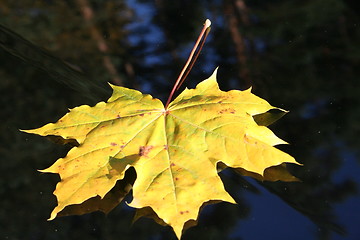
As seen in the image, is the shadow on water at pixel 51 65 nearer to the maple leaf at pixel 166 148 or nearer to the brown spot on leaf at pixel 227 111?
the maple leaf at pixel 166 148

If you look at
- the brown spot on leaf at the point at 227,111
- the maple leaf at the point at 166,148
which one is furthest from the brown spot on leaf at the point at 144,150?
the brown spot on leaf at the point at 227,111

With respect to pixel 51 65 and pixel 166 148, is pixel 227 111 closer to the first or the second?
pixel 166 148

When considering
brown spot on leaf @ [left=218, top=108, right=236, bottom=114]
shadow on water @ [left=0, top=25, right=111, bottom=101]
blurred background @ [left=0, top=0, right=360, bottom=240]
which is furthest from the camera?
shadow on water @ [left=0, top=25, right=111, bottom=101]

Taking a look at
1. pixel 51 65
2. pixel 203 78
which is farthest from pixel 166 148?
pixel 51 65

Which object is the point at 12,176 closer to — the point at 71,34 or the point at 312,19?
the point at 71,34

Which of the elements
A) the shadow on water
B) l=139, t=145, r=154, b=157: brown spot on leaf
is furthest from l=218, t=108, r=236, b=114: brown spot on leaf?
the shadow on water

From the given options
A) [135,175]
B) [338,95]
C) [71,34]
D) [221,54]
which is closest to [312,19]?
[221,54]

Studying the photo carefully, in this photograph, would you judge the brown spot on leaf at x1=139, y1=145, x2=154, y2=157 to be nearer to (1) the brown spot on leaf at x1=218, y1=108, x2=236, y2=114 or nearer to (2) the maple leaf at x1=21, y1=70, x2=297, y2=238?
(2) the maple leaf at x1=21, y1=70, x2=297, y2=238
